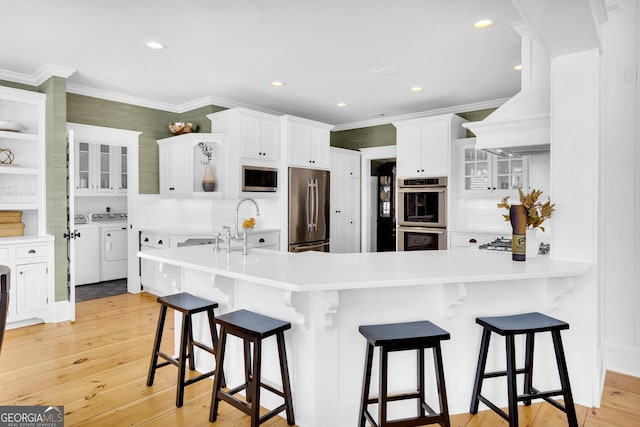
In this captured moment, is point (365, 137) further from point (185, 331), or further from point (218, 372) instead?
point (218, 372)

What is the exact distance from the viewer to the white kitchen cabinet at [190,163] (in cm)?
505

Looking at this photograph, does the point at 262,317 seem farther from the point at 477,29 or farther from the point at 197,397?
the point at 477,29

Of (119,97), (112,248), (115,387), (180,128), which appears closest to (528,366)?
(115,387)

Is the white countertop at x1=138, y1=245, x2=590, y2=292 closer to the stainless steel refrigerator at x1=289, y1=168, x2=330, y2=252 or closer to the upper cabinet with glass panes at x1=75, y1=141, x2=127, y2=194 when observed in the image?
the stainless steel refrigerator at x1=289, y1=168, x2=330, y2=252

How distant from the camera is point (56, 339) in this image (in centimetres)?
365

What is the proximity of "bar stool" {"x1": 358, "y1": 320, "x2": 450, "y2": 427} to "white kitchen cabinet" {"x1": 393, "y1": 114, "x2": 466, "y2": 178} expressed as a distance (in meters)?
3.58

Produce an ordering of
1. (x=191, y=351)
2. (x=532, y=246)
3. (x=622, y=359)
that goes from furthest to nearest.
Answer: (x=622, y=359)
(x=191, y=351)
(x=532, y=246)

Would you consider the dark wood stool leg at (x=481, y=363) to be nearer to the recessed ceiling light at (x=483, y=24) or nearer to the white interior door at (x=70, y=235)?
the recessed ceiling light at (x=483, y=24)

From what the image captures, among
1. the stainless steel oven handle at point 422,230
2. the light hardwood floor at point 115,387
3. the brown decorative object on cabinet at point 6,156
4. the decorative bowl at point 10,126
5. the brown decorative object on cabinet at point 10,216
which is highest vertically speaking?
the decorative bowl at point 10,126

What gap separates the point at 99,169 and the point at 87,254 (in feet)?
4.36

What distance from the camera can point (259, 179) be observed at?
5.18 m

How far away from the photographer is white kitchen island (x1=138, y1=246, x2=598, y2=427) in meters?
2.15

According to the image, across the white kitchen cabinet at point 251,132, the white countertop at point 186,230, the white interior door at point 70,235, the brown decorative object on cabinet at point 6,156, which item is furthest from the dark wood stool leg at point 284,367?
the brown decorative object on cabinet at point 6,156

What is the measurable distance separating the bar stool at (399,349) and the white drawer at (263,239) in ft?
10.3
